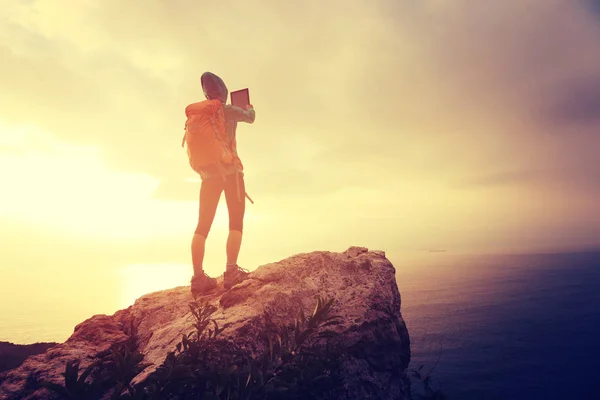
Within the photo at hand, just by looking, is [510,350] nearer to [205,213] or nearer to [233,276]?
[233,276]

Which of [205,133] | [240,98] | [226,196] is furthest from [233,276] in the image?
[240,98]

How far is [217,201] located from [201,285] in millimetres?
1767

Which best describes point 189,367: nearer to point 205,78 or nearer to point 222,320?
point 222,320

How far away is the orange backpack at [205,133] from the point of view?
6.11 metres

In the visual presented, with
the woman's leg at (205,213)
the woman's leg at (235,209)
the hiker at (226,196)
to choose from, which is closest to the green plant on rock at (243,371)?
the hiker at (226,196)

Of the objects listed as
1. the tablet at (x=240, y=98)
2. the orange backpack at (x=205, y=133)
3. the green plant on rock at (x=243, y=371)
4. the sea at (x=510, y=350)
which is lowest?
the sea at (x=510, y=350)

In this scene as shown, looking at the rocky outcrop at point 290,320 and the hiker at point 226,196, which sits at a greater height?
the hiker at point 226,196

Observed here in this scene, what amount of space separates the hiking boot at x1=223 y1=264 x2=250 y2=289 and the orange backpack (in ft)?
7.43

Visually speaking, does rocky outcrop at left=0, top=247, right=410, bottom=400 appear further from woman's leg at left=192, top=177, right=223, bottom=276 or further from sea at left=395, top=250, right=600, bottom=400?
sea at left=395, top=250, right=600, bottom=400

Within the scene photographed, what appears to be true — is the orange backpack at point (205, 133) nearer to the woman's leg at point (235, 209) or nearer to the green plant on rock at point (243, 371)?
the woman's leg at point (235, 209)

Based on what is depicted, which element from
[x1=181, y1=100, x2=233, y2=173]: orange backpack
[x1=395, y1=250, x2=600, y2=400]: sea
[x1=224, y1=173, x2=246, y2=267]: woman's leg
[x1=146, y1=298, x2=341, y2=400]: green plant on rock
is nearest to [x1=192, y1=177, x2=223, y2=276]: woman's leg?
[x1=224, y1=173, x2=246, y2=267]: woman's leg

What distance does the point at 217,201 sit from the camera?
6594 mm

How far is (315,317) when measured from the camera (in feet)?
13.5

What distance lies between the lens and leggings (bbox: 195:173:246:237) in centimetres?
645
